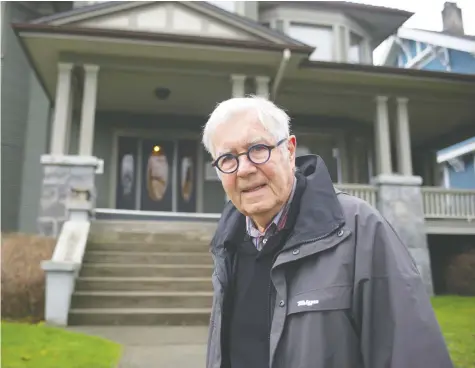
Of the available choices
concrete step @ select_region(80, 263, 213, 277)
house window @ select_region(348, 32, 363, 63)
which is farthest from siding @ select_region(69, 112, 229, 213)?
house window @ select_region(348, 32, 363, 63)

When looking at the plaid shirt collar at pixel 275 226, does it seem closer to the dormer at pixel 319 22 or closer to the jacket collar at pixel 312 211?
the jacket collar at pixel 312 211

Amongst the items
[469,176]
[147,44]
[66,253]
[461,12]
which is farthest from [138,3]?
[461,12]

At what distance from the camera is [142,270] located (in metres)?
6.68

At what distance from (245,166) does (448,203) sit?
958 centimetres

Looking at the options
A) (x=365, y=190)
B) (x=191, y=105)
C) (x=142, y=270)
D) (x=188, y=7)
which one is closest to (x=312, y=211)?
(x=142, y=270)

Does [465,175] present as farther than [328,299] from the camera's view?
Yes

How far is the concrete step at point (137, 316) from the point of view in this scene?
18.4 feet

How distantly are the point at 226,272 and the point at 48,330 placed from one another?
398cm

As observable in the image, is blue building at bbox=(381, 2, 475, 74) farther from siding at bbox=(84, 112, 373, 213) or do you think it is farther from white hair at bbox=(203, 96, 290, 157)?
white hair at bbox=(203, 96, 290, 157)

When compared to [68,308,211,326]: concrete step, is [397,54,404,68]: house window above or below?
above

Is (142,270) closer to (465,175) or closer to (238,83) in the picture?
(238,83)

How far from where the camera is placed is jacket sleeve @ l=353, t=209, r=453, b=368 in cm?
121

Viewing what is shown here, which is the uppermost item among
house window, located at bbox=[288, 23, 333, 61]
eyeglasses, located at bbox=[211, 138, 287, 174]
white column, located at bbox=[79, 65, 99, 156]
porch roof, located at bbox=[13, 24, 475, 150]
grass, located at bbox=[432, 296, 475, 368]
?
house window, located at bbox=[288, 23, 333, 61]

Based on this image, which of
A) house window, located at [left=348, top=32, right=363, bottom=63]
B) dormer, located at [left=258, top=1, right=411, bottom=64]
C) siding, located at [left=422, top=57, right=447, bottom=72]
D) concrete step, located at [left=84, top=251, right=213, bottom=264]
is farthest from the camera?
siding, located at [left=422, top=57, right=447, bottom=72]
